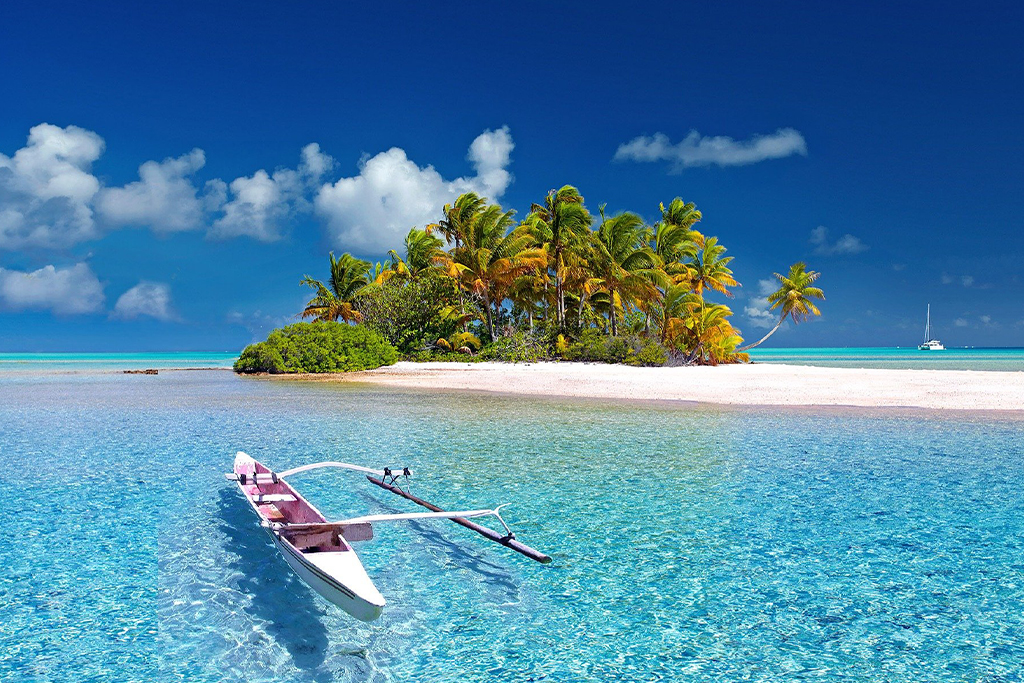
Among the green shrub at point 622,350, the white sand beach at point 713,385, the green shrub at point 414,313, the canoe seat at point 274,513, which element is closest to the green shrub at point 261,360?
the white sand beach at point 713,385

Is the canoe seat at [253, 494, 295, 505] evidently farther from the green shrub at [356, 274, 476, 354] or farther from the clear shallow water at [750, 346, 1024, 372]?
the clear shallow water at [750, 346, 1024, 372]

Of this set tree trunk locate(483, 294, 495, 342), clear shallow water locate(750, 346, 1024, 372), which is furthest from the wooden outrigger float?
clear shallow water locate(750, 346, 1024, 372)

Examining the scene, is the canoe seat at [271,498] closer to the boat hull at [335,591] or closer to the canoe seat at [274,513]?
the canoe seat at [274,513]

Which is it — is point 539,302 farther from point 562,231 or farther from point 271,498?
point 271,498

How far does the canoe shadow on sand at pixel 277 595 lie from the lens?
4773mm

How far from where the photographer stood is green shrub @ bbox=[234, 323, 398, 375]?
119 feet

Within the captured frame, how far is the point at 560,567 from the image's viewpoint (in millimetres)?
6281

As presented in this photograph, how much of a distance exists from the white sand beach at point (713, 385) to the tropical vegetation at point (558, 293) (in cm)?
399

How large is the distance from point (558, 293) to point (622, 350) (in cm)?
611

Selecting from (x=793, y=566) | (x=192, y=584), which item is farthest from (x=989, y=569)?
(x=192, y=584)

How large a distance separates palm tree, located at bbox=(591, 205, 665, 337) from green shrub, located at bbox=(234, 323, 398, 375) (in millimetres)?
12504

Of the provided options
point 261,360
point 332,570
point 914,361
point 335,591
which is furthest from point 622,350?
point 914,361

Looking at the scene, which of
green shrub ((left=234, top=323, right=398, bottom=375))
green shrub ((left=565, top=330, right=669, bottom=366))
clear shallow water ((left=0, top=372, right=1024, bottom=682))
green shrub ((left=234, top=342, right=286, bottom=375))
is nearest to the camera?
clear shallow water ((left=0, top=372, right=1024, bottom=682))

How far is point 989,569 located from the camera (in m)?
6.14
